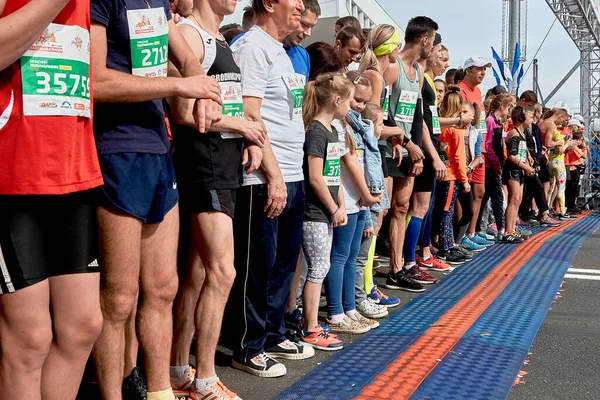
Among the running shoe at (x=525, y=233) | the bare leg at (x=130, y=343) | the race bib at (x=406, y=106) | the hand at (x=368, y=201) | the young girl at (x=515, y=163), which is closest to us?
the bare leg at (x=130, y=343)

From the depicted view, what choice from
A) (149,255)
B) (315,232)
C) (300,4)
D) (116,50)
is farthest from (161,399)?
(300,4)

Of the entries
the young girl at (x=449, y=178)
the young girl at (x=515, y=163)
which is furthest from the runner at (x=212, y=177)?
the young girl at (x=515, y=163)

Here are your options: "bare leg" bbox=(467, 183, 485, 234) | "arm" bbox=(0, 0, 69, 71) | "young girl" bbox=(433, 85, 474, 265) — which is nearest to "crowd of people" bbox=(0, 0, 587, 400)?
"arm" bbox=(0, 0, 69, 71)

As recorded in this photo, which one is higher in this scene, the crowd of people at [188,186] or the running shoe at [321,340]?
the crowd of people at [188,186]

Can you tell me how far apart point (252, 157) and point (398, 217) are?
2.73 m

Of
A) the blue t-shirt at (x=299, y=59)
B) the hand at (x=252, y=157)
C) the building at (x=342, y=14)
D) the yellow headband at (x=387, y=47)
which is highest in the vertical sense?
the building at (x=342, y=14)

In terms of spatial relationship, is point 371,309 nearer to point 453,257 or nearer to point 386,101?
point 386,101

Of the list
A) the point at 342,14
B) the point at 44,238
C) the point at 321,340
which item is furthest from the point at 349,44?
the point at 342,14

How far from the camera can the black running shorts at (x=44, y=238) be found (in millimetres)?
1589

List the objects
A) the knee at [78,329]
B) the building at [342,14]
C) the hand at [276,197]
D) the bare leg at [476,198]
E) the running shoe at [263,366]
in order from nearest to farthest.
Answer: the knee at [78,329], the hand at [276,197], the running shoe at [263,366], the bare leg at [476,198], the building at [342,14]

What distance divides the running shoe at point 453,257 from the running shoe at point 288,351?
3304mm

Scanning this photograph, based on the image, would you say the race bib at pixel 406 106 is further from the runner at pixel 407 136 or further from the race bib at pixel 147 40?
the race bib at pixel 147 40

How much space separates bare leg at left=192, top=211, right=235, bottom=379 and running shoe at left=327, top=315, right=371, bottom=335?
1.30 metres

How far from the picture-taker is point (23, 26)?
150 centimetres
